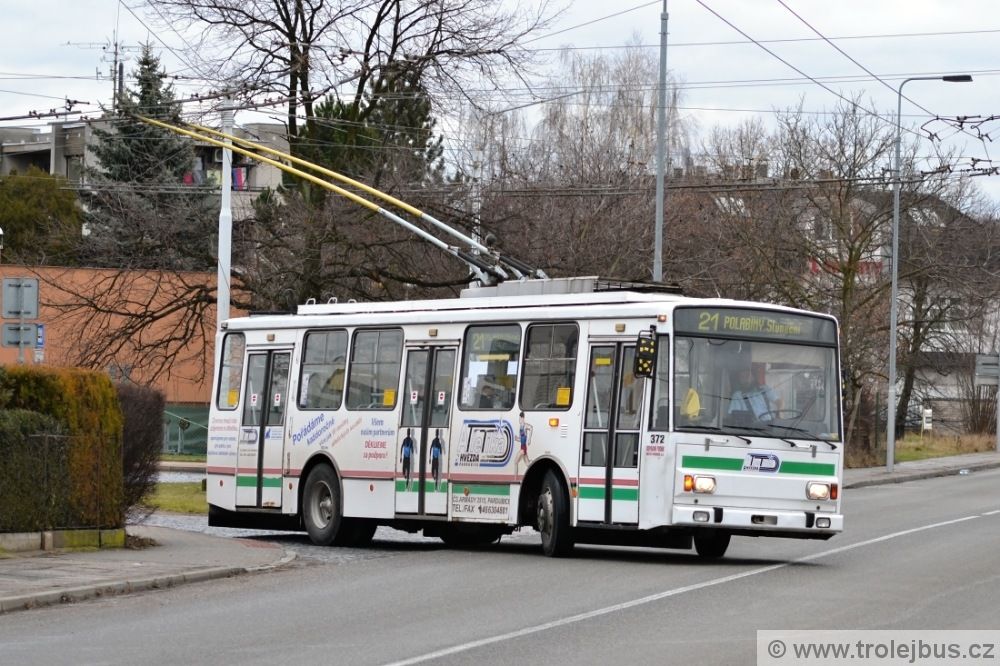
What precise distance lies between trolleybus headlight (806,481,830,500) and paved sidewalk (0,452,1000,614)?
17.9 ft

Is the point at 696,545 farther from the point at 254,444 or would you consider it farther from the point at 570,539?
the point at 254,444

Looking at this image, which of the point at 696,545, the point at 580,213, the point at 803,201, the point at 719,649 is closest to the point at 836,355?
the point at 696,545

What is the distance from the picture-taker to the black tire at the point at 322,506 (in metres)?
20.6

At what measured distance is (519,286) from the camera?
1989 centimetres

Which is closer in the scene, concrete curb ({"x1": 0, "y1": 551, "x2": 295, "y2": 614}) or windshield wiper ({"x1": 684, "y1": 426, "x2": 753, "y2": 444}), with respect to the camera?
concrete curb ({"x1": 0, "y1": 551, "x2": 295, "y2": 614})

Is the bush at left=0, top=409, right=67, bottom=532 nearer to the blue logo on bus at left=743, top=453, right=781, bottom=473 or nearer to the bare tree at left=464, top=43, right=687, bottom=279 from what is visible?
the blue logo on bus at left=743, top=453, right=781, bottom=473

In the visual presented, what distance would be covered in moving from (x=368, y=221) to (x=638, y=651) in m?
21.2

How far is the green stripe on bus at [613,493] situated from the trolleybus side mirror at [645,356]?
1.19 m

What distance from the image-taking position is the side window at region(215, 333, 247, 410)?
73.8 feet

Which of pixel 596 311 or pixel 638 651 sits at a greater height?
pixel 596 311

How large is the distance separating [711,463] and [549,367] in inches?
95.5

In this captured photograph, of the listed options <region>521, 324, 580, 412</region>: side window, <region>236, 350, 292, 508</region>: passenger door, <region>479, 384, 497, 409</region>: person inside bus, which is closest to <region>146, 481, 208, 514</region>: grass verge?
<region>236, 350, 292, 508</region>: passenger door

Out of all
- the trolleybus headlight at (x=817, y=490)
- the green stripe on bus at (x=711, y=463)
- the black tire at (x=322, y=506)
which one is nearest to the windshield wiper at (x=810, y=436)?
the trolleybus headlight at (x=817, y=490)

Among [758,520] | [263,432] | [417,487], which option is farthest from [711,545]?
[263,432]
